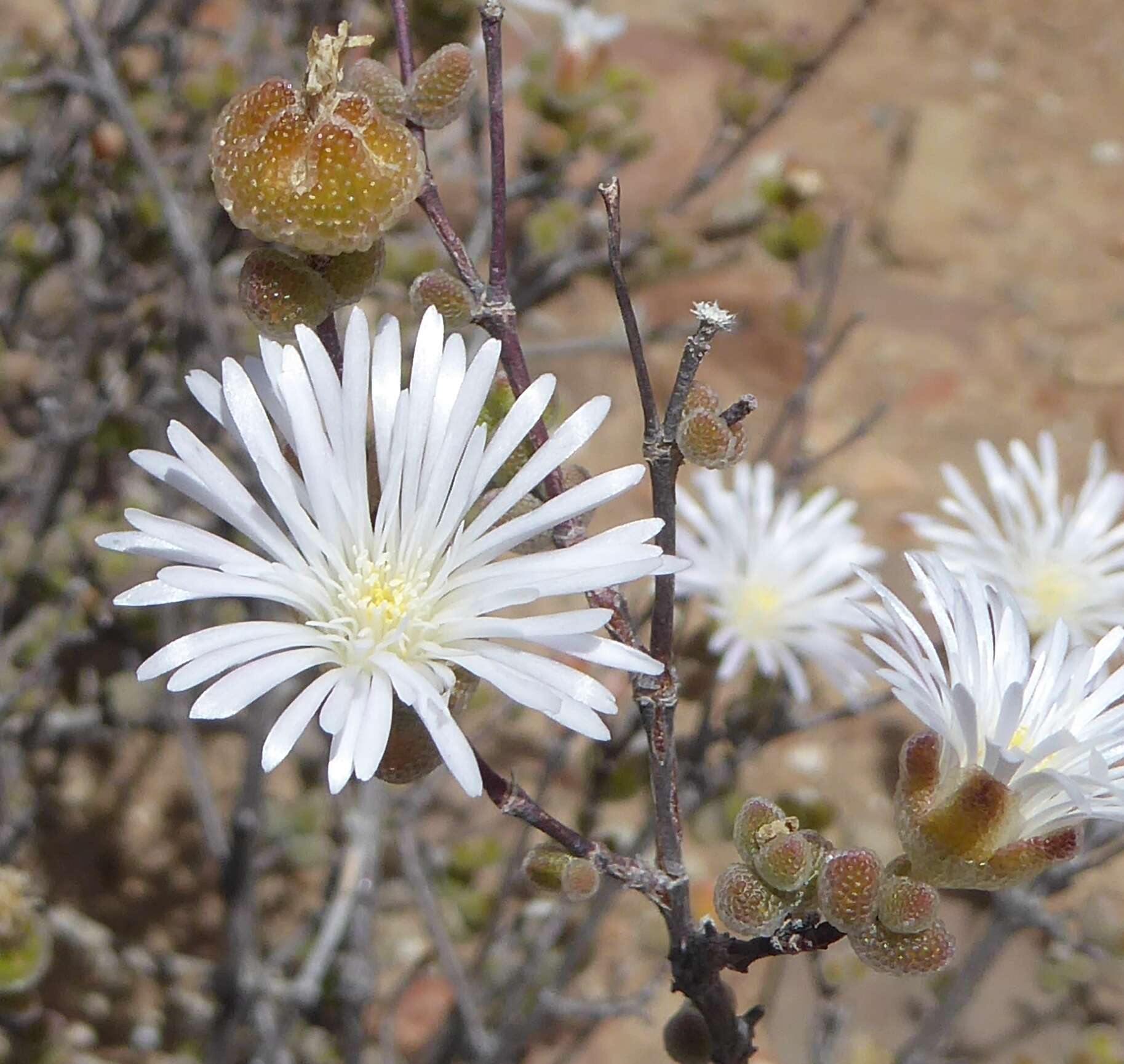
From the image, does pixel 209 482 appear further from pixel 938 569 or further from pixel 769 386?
pixel 769 386

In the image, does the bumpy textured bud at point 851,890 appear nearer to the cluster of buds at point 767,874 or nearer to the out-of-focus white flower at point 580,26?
the cluster of buds at point 767,874

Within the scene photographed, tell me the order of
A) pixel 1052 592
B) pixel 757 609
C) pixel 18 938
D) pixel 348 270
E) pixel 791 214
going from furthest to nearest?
pixel 791 214
pixel 757 609
pixel 1052 592
pixel 18 938
pixel 348 270

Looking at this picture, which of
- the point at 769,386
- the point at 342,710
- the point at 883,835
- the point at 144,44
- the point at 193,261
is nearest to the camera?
the point at 342,710

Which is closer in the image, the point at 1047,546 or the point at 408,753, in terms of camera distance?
the point at 408,753

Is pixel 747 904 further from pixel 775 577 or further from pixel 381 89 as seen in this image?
pixel 775 577

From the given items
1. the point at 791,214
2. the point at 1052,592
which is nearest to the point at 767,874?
the point at 1052,592

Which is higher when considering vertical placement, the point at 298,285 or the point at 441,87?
the point at 441,87

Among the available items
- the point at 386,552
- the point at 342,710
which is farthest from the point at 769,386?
the point at 342,710
